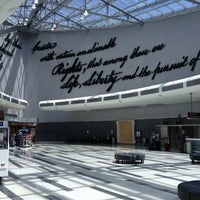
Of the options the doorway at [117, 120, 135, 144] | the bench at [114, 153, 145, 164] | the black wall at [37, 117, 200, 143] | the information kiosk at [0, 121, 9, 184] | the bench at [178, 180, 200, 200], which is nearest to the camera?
the bench at [178, 180, 200, 200]

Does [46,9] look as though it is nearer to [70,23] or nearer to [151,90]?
[70,23]

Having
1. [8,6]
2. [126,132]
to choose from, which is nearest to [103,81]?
[126,132]

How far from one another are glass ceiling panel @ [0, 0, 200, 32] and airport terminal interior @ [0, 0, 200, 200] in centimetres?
11

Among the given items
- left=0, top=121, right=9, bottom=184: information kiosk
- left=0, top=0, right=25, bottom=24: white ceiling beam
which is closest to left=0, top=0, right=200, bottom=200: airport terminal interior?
left=0, top=121, right=9, bottom=184: information kiosk

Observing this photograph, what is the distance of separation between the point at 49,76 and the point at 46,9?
26.8 feet

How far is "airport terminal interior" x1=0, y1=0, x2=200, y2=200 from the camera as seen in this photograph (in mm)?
19719

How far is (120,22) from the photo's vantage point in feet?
97.8

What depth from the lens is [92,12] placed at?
2606cm

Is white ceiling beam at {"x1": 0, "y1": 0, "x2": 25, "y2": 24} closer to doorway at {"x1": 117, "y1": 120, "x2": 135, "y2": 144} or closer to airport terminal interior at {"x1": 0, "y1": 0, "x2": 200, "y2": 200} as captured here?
airport terminal interior at {"x1": 0, "y1": 0, "x2": 200, "y2": 200}

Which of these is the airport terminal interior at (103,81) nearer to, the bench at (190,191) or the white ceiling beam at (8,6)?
the bench at (190,191)

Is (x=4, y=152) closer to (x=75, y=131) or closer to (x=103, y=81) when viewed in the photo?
(x=103, y=81)

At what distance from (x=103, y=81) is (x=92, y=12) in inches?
307

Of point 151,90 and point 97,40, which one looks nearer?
point 151,90

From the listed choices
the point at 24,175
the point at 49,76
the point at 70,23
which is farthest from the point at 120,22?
the point at 24,175
